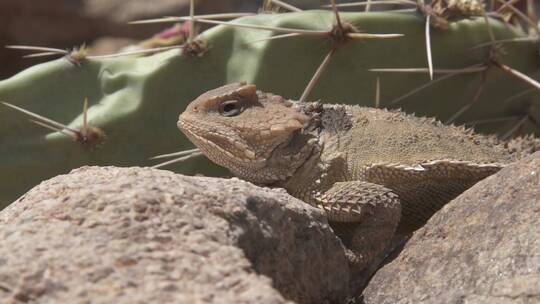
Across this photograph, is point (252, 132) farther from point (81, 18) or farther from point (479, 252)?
point (81, 18)

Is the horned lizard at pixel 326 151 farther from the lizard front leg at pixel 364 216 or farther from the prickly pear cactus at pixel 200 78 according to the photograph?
the prickly pear cactus at pixel 200 78

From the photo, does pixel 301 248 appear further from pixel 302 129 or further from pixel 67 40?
pixel 67 40

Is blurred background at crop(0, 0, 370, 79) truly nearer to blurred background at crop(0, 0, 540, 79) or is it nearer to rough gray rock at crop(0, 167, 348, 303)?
blurred background at crop(0, 0, 540, 79)

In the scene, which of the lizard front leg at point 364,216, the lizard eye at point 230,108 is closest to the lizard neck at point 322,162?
the lizard front leg at point 364,216

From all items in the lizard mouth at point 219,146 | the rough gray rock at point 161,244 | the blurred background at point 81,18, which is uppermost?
the rough gray rock at point 161,244

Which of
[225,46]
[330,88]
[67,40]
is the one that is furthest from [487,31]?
[67,40]

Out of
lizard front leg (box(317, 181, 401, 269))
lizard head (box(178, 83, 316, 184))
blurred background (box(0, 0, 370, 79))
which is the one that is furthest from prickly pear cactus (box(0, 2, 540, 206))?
blurred background (box(0, 0, 370, 79))
